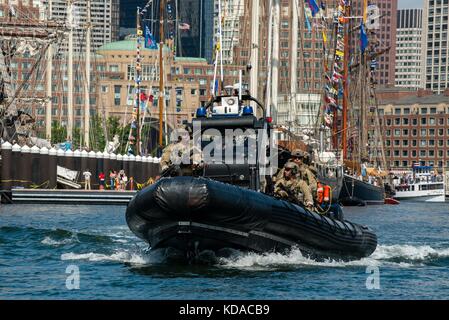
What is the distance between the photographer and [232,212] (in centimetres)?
2566

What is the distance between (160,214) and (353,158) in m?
80.5

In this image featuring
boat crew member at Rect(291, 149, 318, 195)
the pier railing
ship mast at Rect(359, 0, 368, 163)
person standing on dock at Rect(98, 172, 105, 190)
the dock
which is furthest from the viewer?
ship mast at Rect(359, 0, 368, 163)

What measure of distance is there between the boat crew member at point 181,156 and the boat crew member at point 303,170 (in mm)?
2345

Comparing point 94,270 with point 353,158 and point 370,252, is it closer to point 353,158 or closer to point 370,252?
point 370,252

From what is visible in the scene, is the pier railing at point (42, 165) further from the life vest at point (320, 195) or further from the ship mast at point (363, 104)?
the ship mast at point (363, 104)

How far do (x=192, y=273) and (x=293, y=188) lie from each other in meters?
4.20

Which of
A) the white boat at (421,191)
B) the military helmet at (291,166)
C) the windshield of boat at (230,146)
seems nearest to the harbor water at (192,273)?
the military helmet at (291,166)

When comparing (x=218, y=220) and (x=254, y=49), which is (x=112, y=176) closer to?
(x=254, y=49)

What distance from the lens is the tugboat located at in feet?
82.8

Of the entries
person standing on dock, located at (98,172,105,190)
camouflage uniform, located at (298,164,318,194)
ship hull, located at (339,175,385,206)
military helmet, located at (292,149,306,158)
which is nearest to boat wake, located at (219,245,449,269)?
camouflage uniform, located at (298,164,318,194)

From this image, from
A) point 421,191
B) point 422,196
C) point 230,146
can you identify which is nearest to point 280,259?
point 230,146

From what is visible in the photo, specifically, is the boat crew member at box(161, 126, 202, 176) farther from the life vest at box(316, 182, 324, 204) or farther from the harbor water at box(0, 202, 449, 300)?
the life vest at box(316, 182, 324, 204)

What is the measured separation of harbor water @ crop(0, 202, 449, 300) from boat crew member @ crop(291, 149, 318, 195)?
1941mm

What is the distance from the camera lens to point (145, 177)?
275 feet
